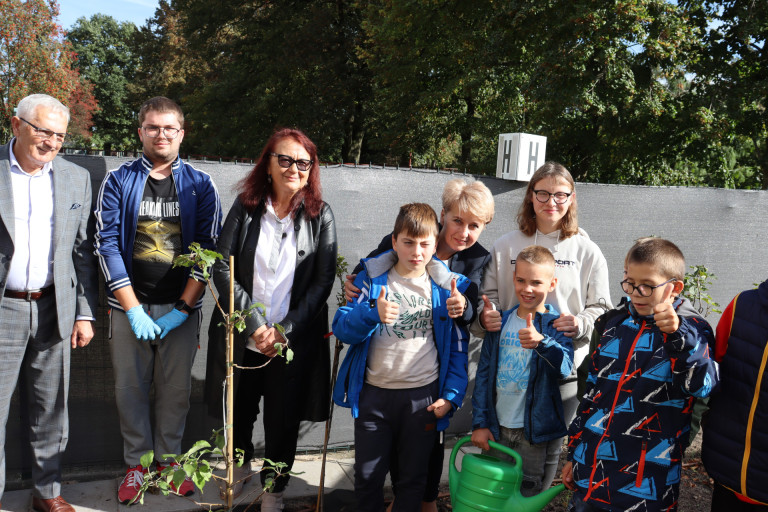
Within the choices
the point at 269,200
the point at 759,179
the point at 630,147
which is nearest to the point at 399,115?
the point at 630,147

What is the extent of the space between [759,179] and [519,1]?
25.6 ft

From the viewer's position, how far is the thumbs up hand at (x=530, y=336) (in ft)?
7.80

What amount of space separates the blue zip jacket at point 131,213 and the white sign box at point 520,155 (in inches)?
77.9

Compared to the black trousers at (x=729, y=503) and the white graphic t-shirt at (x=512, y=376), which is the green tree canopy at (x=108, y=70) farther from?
the black trousers at (x=729, y=503)

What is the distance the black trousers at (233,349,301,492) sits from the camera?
287 centimetres

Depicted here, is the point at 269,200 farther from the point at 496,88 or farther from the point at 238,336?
the point at 496,88

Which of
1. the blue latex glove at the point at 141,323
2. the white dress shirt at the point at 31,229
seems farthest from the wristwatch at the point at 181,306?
the white dress shirt at the point at 31,229

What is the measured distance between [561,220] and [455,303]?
0.74m

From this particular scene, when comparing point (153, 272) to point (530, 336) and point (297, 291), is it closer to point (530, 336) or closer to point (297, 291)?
point (297, 291)

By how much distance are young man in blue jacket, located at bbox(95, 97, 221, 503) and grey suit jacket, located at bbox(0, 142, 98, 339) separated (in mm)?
81

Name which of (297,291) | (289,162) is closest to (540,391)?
(297,291)

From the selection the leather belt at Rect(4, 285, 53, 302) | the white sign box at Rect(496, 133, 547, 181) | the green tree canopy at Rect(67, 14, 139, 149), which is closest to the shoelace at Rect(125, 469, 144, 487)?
the leather belt at Rect(4, 285, 53, 302)

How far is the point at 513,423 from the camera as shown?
259 cm

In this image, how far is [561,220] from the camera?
284 cm
